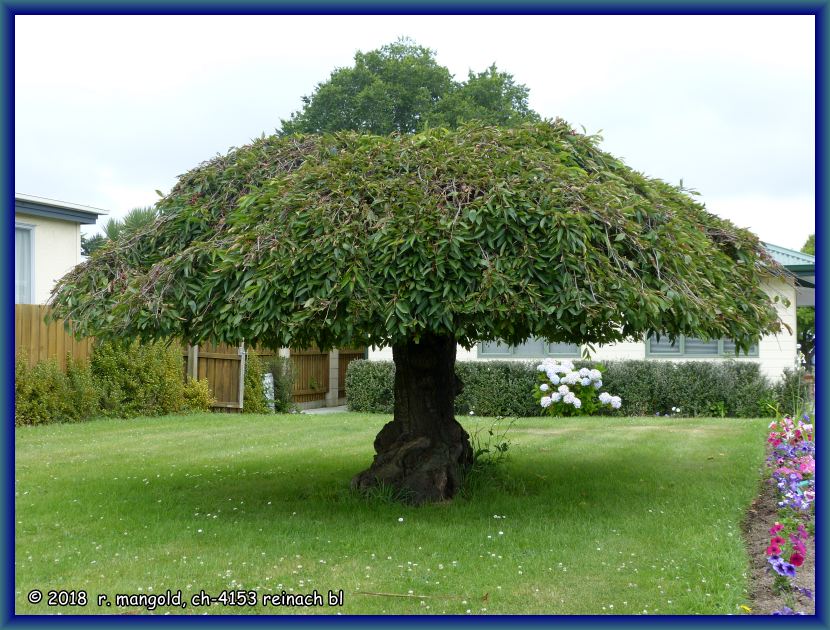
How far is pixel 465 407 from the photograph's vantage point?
16.7 meters

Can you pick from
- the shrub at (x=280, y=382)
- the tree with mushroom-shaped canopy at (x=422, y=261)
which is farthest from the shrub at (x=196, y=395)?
the tree with mushroom-shaped canopy at (x=422, y=261)

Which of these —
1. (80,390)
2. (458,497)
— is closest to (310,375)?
(80,390)

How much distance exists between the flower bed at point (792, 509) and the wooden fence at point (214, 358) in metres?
6.81

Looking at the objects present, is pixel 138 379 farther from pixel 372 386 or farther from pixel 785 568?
pixel 785 568

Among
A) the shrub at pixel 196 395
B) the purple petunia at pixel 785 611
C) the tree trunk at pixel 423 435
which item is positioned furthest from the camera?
the shrub at pixel 196 395

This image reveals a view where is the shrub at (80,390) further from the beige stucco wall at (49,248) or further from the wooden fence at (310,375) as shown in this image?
the wooden fence at (310,375)

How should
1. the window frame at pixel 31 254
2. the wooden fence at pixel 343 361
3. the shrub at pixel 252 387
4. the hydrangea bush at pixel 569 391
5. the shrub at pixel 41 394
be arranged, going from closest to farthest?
the shrub at pixel 41 394
the window frame at pixel 31 254
the hydrangea bush at pixel 569 391
the shrub at pixel 252 387
the wooden fence at pixel 343 361

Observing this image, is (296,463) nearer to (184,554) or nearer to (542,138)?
(184,554)

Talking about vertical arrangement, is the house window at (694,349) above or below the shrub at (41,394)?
above

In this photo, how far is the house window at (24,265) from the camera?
15.2 meters

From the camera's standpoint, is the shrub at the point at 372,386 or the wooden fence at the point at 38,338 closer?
the wooden fence at the point at 38,338

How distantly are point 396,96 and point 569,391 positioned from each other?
19410 millimetres

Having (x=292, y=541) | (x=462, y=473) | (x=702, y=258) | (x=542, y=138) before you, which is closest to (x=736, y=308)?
(x=702, y=258)

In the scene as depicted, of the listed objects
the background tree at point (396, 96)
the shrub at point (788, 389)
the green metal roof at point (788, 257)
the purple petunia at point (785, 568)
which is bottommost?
the purple petunia at point (785, 568)
